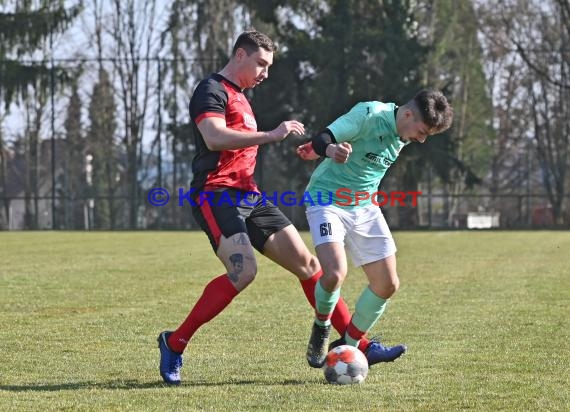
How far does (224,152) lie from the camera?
696cm

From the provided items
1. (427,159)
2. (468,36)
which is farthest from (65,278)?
(468,36)

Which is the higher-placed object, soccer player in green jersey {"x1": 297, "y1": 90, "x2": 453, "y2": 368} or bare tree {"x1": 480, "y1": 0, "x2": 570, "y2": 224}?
bare tree {"x1": 480, "y1": 0, "x2": 570, "y2": 224}

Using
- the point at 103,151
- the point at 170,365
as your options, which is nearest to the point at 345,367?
the point at 170,365

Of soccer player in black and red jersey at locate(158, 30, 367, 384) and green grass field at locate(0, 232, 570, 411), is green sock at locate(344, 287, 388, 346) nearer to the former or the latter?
green grass field at locate(0, 232, 570, 411)

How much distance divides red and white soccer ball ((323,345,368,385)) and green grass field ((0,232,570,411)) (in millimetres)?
85

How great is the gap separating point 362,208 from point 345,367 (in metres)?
1.06

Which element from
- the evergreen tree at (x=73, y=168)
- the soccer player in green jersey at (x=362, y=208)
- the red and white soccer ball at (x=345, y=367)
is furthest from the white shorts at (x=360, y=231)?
the evergreen tree at (x=73, y=168)

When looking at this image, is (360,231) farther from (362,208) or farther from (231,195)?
(231,195)

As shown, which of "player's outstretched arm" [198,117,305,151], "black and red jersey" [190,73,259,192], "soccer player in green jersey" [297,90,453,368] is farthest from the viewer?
"soccer player in green jersey" [297,90,453,368]

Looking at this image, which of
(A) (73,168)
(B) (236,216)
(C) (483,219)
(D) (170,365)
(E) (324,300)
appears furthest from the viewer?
(A) (73,168)

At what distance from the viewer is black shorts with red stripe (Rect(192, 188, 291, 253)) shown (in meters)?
6.90

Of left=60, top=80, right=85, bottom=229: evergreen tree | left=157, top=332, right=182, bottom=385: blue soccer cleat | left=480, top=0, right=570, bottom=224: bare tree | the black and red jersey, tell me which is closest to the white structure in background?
left=480, top=0, right=570, bottom=224: bare tree

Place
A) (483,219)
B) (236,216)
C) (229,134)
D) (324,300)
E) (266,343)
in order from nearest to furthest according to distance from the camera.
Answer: (229,134)
(236,216)
(324,300)
(266,343)
(483,219)

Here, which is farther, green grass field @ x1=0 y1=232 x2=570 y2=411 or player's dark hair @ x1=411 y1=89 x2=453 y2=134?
player's dark hair @ x1=411 y1=89 x2=453 y2=134
